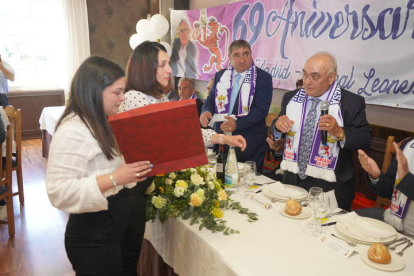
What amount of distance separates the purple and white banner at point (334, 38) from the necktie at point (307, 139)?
3.99ft

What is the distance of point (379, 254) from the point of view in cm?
123

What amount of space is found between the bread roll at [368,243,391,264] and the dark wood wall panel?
678 cm

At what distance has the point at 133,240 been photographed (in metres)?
1.60

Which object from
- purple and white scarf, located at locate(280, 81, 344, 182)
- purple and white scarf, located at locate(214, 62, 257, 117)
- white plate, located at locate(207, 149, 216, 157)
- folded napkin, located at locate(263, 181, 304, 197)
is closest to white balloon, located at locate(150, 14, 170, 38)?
purple and white scarf, located at locate(214, 62, 257, 117)

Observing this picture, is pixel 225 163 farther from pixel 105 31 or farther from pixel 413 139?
pixel 105 31

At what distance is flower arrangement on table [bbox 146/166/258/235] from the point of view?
1562 mm

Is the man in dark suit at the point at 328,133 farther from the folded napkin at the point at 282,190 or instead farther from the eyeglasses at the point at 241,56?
the eyeglasses at the point at 241,56

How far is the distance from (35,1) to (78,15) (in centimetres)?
85

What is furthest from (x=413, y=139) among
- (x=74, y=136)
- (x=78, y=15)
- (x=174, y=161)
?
(x=78, y=15)

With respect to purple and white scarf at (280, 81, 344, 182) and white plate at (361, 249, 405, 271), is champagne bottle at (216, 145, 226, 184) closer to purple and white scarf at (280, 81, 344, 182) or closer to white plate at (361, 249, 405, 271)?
purple and white scarf at (280, 81, 344, 182)

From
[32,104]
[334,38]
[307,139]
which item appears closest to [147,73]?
[307,139]

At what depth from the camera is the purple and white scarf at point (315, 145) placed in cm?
207

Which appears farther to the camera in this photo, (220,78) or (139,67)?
(220,78)

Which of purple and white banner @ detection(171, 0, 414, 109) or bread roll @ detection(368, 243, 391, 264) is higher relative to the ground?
purple and white banner @ detection(171, 0, 414, 109)
